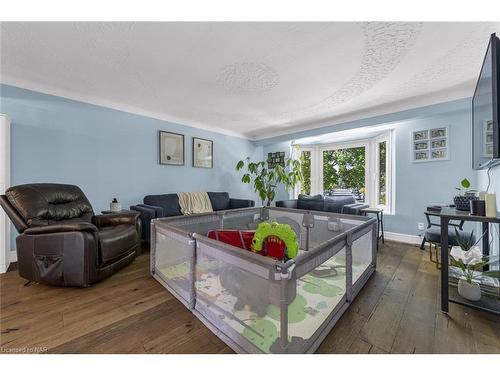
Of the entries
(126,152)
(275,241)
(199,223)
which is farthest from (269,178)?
(275,241)

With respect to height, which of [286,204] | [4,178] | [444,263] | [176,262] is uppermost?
[4,178]

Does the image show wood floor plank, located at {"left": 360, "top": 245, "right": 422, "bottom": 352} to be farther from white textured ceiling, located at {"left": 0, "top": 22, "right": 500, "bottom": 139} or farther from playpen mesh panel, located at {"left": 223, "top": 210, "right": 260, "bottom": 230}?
white textured ceiling, located at {"left": 0, "top": 22, "right": 500, "bottom": 139}

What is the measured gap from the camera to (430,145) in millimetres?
3451

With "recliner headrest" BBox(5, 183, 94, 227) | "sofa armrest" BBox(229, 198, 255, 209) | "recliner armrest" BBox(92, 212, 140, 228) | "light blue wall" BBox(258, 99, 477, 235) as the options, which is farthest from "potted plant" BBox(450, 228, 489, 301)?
"recliner headrest" BBox(5, 183, 94, 227)

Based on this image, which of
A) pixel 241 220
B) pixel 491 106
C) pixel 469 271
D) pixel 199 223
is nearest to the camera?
pixel 491 106

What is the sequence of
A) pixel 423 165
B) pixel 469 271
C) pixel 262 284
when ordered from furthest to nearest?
pixel 423 165 → pixel 469 271 → pixel 262 284

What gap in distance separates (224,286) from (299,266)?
1.86 feet

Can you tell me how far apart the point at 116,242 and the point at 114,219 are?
532 millimetres

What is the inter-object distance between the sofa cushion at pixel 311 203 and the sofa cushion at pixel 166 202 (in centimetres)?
254

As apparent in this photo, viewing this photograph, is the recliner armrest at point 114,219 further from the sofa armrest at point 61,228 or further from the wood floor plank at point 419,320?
the wood floor plank at point 419,320

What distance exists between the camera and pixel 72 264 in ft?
6.12

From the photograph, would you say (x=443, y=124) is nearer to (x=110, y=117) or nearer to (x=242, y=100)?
(x=242, y=100)

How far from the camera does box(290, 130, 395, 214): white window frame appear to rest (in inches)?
157

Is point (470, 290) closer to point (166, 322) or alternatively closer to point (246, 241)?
point (246, 241)
